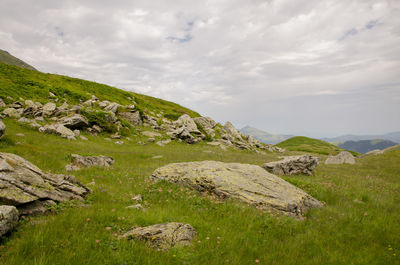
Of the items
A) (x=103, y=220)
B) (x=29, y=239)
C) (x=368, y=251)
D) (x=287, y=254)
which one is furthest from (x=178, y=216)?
(x=368, y=251)

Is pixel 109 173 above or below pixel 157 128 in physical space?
below

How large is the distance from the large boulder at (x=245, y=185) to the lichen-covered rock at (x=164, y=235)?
4.27 metres

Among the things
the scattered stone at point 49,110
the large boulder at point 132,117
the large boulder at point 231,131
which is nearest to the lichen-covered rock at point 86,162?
the scattered stone at point 49,110

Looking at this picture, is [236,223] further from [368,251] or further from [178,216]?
[368,251]

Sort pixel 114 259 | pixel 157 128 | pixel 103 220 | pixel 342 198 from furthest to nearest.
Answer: pixel 157 128, pixel 342 198, pixel 103 220, pixel 114 259

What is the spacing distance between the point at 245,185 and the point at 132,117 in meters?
43.1

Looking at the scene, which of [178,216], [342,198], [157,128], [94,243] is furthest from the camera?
[157,128]

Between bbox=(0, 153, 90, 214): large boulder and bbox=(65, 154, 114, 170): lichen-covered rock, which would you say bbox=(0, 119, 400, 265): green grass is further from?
bbox=(65, 154, 114, 170): lichen-covered rock

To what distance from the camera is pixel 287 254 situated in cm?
598

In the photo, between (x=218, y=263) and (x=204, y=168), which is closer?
(x=218, y=263)

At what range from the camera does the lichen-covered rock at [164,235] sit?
5.59 meters

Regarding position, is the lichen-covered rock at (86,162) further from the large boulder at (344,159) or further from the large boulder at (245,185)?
the large boulder at (344,159)

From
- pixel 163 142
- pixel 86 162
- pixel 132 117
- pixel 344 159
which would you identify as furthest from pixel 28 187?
pixel 344 159

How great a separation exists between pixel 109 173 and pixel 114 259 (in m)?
10.0
